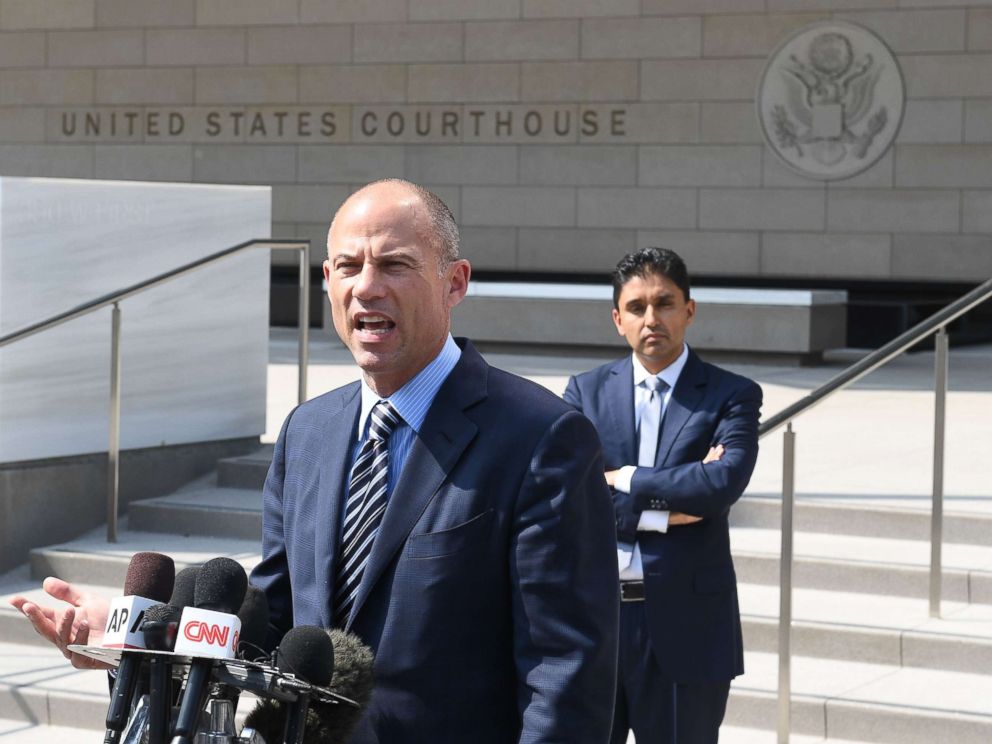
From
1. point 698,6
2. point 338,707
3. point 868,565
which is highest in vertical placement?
point 698,6

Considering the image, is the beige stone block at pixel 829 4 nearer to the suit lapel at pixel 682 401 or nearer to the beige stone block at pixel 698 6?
the beige stone block at pixel 698 6

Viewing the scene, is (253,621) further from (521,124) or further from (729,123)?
(521,124)

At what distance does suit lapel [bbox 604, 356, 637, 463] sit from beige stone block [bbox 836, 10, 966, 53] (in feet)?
37.9

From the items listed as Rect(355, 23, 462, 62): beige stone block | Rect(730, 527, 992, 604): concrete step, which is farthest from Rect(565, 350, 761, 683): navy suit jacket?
Rect(355, 23, 462, 62): beige stone block

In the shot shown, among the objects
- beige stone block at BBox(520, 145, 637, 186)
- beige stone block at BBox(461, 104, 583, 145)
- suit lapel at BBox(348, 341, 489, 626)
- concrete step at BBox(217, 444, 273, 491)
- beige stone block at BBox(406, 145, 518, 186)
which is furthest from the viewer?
beige stone block at BBox(406, 145, 518, 186)

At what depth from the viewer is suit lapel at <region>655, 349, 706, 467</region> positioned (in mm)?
4426

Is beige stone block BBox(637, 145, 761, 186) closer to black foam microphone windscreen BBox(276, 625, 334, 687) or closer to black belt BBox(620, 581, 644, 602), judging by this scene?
black belt BBox(620, 581, 644, 602)

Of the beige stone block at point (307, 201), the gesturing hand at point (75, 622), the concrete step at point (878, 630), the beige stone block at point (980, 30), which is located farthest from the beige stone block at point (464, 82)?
the gesturing hand at point (75, 622)

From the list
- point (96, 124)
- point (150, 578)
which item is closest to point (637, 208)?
point (96, 124)

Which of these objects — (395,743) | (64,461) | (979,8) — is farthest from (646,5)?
(395,743)

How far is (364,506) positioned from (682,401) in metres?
2.20

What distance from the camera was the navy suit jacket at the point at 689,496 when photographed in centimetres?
414

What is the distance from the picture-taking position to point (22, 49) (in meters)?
18.3

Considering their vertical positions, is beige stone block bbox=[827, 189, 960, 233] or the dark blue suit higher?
beige stone block bbox=[827, 189, 960, 233]
